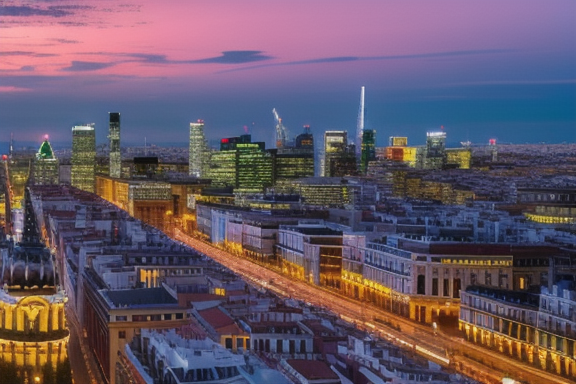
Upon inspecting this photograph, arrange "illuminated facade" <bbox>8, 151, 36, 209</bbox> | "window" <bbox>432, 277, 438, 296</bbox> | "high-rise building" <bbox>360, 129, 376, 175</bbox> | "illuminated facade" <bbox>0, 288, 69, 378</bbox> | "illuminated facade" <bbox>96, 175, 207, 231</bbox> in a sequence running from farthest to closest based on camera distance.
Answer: "high-rise building" <bbox>360, 129, 376, 175</bbox> < "illuminated facade" <bbox>8, 151, 36, 209</bbox> < "illuminated facade" <bbox>96, 175, 207, 231</bbox> < "window" <bbox>432, 277, 438, 296</bbox> < "illuminated facade" <bbox>0, 288, 69, 378</bbox>

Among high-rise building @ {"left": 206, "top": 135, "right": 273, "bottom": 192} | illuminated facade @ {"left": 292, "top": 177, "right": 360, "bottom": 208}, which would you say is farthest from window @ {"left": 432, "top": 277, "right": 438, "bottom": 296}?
high-rise building @ {"left": 206, "top": 135, "right": 273, "bottom": 192}

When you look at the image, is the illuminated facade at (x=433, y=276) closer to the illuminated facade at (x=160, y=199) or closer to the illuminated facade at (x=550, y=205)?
the illuminated facade at (x=550, y=205)

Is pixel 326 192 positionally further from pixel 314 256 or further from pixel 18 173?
pixel 314 256

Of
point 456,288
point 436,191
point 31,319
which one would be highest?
point 31,319

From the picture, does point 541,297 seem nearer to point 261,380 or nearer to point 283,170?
point 261,380

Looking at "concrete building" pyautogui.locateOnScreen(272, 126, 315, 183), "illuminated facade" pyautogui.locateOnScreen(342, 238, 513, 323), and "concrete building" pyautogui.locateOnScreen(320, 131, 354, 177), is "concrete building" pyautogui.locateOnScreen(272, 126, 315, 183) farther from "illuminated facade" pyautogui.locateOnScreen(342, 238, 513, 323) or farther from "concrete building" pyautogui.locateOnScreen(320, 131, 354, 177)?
"illuminated facade" pyautogui.locateOnScreen(342, 238, 513, 323)

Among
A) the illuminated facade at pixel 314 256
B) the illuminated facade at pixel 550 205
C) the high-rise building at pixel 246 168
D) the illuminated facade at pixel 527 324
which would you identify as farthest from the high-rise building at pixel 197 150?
the illuminated facade at pixel 527 324

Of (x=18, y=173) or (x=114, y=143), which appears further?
(x=114, y=143)

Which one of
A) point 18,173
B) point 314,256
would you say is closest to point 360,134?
point 18,173
